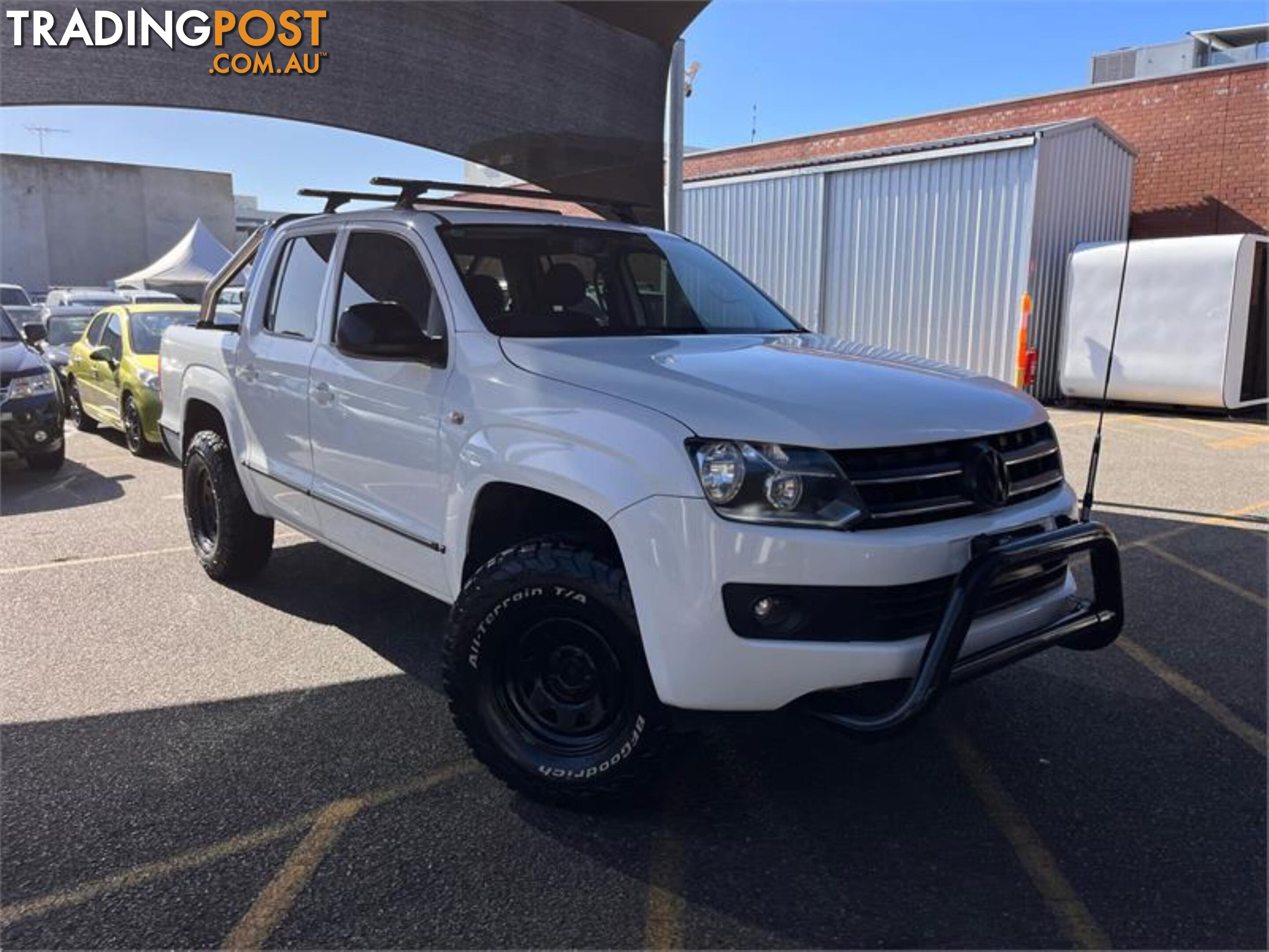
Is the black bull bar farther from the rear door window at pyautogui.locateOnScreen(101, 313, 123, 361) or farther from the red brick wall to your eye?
the red brick wall

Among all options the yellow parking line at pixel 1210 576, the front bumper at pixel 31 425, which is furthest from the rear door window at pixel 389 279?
the front bumper at pixel 31 425

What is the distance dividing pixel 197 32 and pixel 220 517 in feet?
11.3

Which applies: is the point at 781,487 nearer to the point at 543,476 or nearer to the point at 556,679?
the point at 543,476

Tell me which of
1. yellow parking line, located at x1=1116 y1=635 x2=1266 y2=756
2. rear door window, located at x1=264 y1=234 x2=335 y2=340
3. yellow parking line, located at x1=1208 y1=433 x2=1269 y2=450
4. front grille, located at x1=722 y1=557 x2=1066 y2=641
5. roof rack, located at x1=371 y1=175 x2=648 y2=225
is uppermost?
roof rack, located at x1=371 y1=175 x2=648 y2=225

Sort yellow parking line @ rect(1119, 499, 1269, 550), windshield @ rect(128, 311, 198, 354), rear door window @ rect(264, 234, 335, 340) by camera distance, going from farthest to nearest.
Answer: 1. windshield @ rect(128, 311, 198, 354)
2. yellow parking line @ rect(1119, 499, 1269, 550)
3. rear door window @ rect(264, 234, 335, 340)

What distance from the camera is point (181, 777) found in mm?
3371

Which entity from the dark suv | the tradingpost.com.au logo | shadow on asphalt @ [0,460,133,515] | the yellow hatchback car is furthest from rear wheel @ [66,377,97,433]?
the tradingpost.com.au logo

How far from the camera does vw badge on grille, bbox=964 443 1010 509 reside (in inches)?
114

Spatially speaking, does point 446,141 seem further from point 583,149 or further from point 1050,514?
point 1050,514

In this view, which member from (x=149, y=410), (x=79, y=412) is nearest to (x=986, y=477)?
(x=149, y=410)

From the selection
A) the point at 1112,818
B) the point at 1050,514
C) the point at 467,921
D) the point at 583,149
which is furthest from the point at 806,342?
the point at 583,149

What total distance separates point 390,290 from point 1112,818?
330 cm

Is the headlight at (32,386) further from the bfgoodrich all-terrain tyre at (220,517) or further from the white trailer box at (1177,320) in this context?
the white trailer box at (1177,320)

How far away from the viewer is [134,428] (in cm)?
1003
